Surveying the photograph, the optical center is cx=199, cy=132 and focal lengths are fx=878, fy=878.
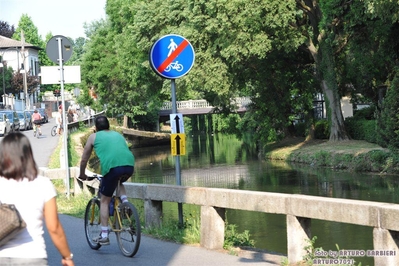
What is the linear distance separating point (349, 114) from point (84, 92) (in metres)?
31.3

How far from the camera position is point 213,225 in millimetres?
10891

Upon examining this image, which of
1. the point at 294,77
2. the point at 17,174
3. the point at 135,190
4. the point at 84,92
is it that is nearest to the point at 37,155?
the point at 294,77

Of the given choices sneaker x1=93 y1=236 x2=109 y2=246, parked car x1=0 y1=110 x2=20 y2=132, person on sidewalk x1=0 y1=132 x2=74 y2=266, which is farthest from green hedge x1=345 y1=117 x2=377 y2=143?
person on sidewalk x1=0 y1=132 x2=74 y2=266

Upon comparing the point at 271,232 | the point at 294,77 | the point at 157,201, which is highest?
the point at 294,77

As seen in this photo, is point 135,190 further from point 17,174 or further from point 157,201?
point 17,174

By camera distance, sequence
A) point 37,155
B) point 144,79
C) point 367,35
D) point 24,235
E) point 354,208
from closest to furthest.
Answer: point 24,235 → point 354,208 → point 37,155 → point 367,35 → point 144,79

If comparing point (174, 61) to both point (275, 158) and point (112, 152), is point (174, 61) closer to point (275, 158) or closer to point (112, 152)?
point (112, 152)

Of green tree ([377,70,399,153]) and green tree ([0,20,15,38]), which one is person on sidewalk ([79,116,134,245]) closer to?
green tree ([377,70,399,153])

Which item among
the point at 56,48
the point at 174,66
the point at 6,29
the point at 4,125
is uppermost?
the point at 6,29

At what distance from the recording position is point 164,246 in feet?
37.4

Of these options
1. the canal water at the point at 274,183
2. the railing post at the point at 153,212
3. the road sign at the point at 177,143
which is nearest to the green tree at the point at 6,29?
the canal water at the point at 274,183

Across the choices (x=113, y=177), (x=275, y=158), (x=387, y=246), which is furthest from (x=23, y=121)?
(x=387, y=246)

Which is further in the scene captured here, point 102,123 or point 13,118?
point 13,118

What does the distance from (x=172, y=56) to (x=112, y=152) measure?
250cm
